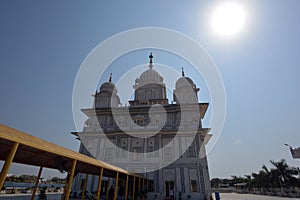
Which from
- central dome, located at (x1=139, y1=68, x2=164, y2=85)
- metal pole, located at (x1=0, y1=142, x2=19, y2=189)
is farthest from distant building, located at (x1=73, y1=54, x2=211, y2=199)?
metal pole, located at (x1=0, y1=142, x2=19, y2=189)

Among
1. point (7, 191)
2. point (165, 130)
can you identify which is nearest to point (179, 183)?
point (165, 130)

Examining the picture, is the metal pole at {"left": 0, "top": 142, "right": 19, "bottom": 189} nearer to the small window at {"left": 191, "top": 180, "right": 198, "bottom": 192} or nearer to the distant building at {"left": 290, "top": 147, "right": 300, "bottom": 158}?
the small window at {"left": 191, "top": 180, "right": 198, "bottom": 192}

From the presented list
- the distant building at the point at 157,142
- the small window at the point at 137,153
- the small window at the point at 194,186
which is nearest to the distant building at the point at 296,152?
the distant building at the point at 157,142

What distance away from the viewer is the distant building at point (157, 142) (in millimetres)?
19203

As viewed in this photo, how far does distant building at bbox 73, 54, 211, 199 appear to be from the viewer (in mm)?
19203

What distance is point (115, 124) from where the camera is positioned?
24297 millimetres

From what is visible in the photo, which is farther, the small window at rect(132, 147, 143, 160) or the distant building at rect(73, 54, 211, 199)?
the small window at rect(132, 147, 143, 160)

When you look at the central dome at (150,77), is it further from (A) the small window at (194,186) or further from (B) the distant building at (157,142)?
(A) the small window at (194,186)

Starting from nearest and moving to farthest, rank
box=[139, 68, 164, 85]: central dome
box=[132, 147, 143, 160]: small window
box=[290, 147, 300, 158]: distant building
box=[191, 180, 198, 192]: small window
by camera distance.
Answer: box=[290, 147, 300, 158]: distant building, box=[191, 180, 198, 192]: small window, box=[132, 147, 143, 160]: small window, box=[139, 68, 164, 85]: central dome

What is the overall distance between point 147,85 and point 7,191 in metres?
23.8

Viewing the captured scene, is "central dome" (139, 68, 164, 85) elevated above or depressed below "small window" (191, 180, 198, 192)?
above

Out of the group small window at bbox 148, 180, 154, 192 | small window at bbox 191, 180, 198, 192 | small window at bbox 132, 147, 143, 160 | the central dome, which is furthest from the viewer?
the central dome

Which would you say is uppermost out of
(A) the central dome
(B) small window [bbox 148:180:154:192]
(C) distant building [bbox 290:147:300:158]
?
(A) the central dome

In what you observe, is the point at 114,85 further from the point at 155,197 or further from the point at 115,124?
the point at 155,197
